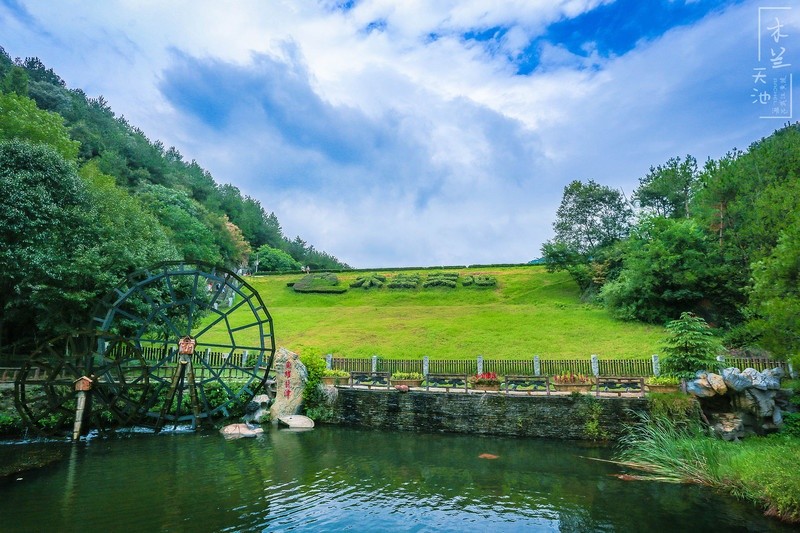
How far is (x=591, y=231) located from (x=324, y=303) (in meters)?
31.4

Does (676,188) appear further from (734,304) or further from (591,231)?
(734,304)

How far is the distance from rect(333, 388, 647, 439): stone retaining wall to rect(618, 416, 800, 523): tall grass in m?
1.11

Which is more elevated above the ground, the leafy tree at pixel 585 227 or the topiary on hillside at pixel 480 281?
the leafy tree at pixel 585 227

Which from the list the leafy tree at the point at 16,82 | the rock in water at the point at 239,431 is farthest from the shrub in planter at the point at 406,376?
the leafy tree at the point at 16,82

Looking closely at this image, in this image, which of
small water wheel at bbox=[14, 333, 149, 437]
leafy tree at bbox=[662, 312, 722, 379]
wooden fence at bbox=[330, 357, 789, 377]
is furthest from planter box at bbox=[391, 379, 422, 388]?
small water wheel at bbox=[14, 333, 149, 437]

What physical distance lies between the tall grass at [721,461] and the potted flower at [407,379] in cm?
915

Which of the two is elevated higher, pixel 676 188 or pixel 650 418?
pixel 676 188

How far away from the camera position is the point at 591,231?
158ft

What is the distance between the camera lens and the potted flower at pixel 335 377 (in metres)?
22.6

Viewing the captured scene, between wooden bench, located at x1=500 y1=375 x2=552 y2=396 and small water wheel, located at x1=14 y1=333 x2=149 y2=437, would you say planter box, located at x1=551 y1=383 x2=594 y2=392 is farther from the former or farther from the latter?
small water wheel, located at x1=14 y1=333 x2=149 y2=437

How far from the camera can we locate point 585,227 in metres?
48.9

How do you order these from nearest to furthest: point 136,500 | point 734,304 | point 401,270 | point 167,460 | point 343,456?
point 136,500
point 167,460
point 343,456
point 734,304
point 401,270

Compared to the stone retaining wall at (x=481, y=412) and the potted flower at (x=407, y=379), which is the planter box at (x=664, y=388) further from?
the potted flower at (x=407, y=379)

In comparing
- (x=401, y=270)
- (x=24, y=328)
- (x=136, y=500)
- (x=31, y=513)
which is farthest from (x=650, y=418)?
(x=401, y=270)
